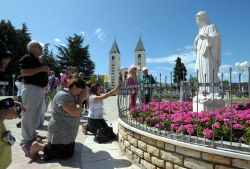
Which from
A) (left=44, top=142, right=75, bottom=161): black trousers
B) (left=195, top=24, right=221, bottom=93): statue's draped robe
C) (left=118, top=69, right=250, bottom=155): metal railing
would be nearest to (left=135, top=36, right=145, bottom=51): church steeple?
(left=195, top=24, right=221, bottom=93): statue's draped robe

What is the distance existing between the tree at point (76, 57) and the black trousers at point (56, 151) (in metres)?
57.4

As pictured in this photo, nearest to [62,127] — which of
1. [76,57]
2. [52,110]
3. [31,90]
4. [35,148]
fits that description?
[52,110]

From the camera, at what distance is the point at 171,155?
3779 mm

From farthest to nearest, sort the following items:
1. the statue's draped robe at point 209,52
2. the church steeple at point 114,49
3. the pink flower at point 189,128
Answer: the church steeple at point 114,49 < the statue's draped robe at point 209,52 < the pink flower at point 189,128

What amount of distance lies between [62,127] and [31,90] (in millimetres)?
969

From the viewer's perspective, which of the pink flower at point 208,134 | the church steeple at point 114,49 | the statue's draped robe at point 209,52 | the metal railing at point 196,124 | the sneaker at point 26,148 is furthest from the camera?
the church steeple at point 114,49

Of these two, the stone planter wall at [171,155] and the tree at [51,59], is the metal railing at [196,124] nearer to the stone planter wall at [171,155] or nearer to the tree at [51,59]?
the stone planter wall at [171,155]

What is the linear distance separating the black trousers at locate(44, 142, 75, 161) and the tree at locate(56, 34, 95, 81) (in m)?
57.4

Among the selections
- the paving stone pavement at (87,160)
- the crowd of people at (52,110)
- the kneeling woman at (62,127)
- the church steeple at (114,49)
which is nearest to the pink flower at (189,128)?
the paving stone pavement at (87,160)

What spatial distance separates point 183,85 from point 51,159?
8.45 ft

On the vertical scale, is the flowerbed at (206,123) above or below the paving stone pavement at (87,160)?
above

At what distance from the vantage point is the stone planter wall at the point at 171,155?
313cm

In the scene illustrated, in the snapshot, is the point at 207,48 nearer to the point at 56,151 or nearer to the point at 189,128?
the point at 189,128

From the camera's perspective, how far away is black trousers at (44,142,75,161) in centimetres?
480
